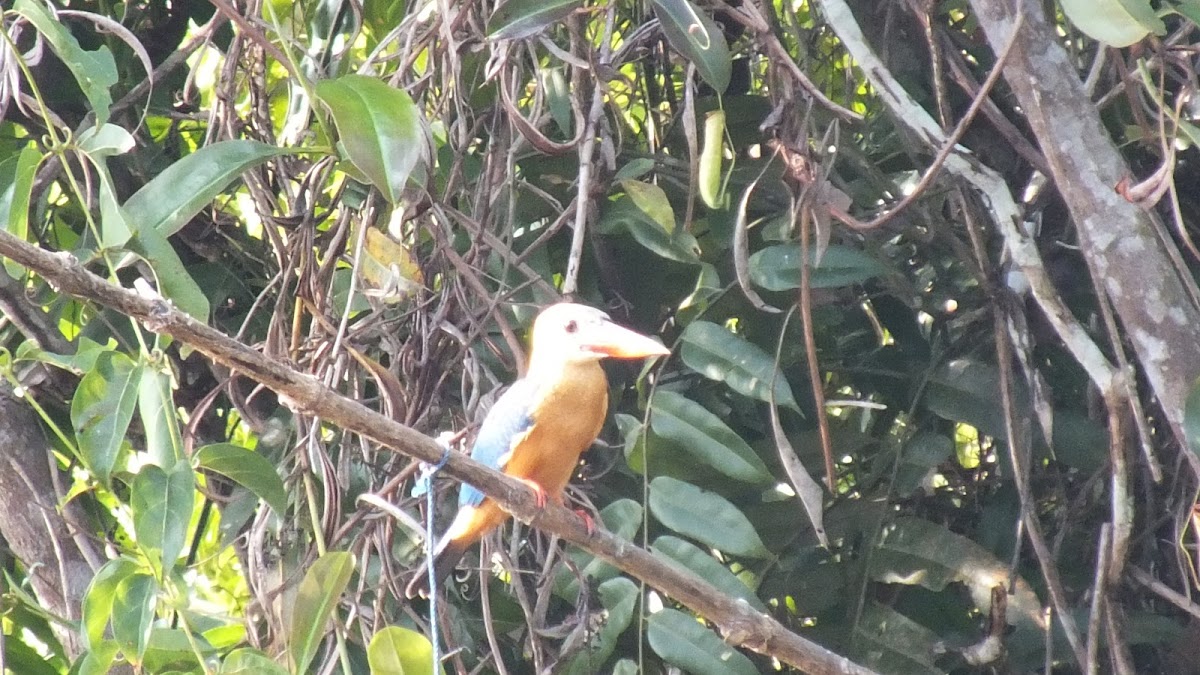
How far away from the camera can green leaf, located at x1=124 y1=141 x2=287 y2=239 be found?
2160 mm

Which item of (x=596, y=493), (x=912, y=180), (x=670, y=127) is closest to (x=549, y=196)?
(x=670, y=127)

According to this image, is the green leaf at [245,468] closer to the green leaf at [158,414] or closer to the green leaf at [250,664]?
the green leaf at [158,414]

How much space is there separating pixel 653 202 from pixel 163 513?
112cm

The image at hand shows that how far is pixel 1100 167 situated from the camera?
217 cm

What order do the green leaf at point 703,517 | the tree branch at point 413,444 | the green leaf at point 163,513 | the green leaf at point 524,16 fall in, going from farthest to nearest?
the green leaf at point 703,517 < the green leaf at point 524,16 < the green leaf at point 163,513 < the tree branch at point 413,444

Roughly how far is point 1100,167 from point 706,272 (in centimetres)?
76

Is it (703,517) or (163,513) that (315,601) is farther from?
(703,517)

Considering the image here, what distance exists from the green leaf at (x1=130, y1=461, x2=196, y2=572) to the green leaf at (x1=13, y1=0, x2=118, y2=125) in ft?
1.88

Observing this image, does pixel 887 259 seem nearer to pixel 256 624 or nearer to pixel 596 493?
pixel 596 493

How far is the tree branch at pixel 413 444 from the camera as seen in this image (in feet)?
4.93

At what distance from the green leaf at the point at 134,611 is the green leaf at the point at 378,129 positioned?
0.66 metres

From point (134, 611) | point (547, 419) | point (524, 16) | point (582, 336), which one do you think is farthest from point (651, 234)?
point (134, 611)

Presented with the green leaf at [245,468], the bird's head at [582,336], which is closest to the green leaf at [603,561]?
the bird's head at [582,336]

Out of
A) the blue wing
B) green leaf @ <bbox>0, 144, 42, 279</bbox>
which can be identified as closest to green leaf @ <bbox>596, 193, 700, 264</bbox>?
the blue wing
